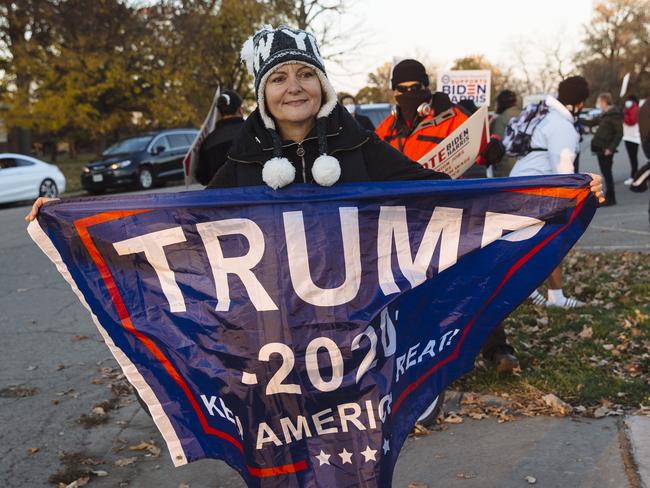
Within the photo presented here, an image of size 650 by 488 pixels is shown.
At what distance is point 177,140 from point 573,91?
1921cm

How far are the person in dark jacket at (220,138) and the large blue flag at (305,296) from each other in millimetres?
3728

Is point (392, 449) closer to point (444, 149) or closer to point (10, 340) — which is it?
point (444, 149)

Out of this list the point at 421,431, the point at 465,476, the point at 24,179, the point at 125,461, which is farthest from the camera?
the point at 24,179

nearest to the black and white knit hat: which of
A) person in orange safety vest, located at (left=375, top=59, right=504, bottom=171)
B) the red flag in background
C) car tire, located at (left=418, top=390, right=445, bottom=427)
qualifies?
car tire, located at (left=418, top=390, right=445, bottom=427)

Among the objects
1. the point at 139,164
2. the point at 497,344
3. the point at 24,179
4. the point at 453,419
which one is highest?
the point at 497,344

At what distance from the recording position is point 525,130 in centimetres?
680

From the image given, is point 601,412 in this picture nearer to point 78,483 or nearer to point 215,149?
point 78,483

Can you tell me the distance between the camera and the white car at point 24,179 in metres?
19.6

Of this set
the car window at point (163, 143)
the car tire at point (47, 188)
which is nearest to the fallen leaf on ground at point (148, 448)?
the car tire at point (47, 188)

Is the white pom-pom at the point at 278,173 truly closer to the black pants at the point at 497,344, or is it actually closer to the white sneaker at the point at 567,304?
the black pants at the point at 497,344

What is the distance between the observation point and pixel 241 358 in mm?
2699

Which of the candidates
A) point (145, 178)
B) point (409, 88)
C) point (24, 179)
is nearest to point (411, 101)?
point (409, 88)

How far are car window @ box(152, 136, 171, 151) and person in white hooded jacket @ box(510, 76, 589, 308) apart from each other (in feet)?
Answer: 60.2

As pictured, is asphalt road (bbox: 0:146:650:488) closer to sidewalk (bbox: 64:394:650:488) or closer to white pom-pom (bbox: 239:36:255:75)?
sidewalk (bbox: 64:394:650:488)
